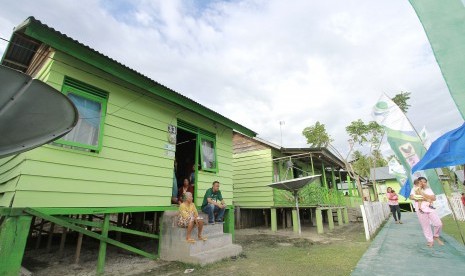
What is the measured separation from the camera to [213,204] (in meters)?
7.15

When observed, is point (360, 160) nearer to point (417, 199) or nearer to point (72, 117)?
point (417, 199)

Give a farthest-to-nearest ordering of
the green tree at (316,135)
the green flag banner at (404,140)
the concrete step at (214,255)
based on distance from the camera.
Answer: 1. the green tree at (316,135)
2. the green flag banner at (404,140)
3. the concrete step at (214,255)

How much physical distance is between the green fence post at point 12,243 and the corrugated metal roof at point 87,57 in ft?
10.1

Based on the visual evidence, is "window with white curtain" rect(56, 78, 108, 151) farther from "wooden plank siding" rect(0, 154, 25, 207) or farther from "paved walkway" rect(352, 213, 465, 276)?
"paved walkway" rect(352, 213, 465, 276)

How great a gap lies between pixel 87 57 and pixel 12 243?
353 centimetres

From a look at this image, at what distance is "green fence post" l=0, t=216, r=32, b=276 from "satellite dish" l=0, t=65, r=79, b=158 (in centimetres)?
209

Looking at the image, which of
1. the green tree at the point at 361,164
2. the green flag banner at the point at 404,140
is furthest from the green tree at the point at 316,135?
the green flag banner at the point at 404,140

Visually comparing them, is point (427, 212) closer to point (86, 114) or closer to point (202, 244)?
point (202, 244)

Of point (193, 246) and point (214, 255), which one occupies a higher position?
point (193, 246)

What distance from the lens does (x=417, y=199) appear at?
272 inches

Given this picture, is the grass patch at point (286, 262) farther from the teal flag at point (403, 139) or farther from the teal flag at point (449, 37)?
the teal flag at point (449, 37)

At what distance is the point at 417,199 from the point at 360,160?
1270 inches

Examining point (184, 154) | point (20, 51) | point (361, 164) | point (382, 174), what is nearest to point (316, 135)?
point (361, 164)

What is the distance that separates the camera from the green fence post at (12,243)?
3764mm
